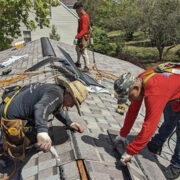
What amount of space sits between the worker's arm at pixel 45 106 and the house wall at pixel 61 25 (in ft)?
79.4

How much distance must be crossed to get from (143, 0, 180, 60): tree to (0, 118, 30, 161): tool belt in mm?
19844

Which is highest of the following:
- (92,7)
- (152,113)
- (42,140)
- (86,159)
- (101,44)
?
(92,7)

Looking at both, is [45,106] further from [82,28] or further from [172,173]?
[82,28]

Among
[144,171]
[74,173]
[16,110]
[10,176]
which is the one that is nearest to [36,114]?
[16,110]

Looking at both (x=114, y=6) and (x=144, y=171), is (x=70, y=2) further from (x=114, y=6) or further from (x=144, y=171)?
(x=144, y=171)

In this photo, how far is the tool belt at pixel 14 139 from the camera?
224 cm

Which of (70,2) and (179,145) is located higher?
(70,2)

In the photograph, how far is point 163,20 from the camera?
754 inches

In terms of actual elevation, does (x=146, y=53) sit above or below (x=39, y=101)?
below

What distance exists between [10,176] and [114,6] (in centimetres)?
4127

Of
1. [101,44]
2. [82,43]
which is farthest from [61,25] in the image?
[82,43]

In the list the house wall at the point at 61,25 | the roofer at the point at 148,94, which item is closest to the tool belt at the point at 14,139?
the roofer at the point at 148,94

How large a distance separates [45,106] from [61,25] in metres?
24.8

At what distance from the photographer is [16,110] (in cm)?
230
